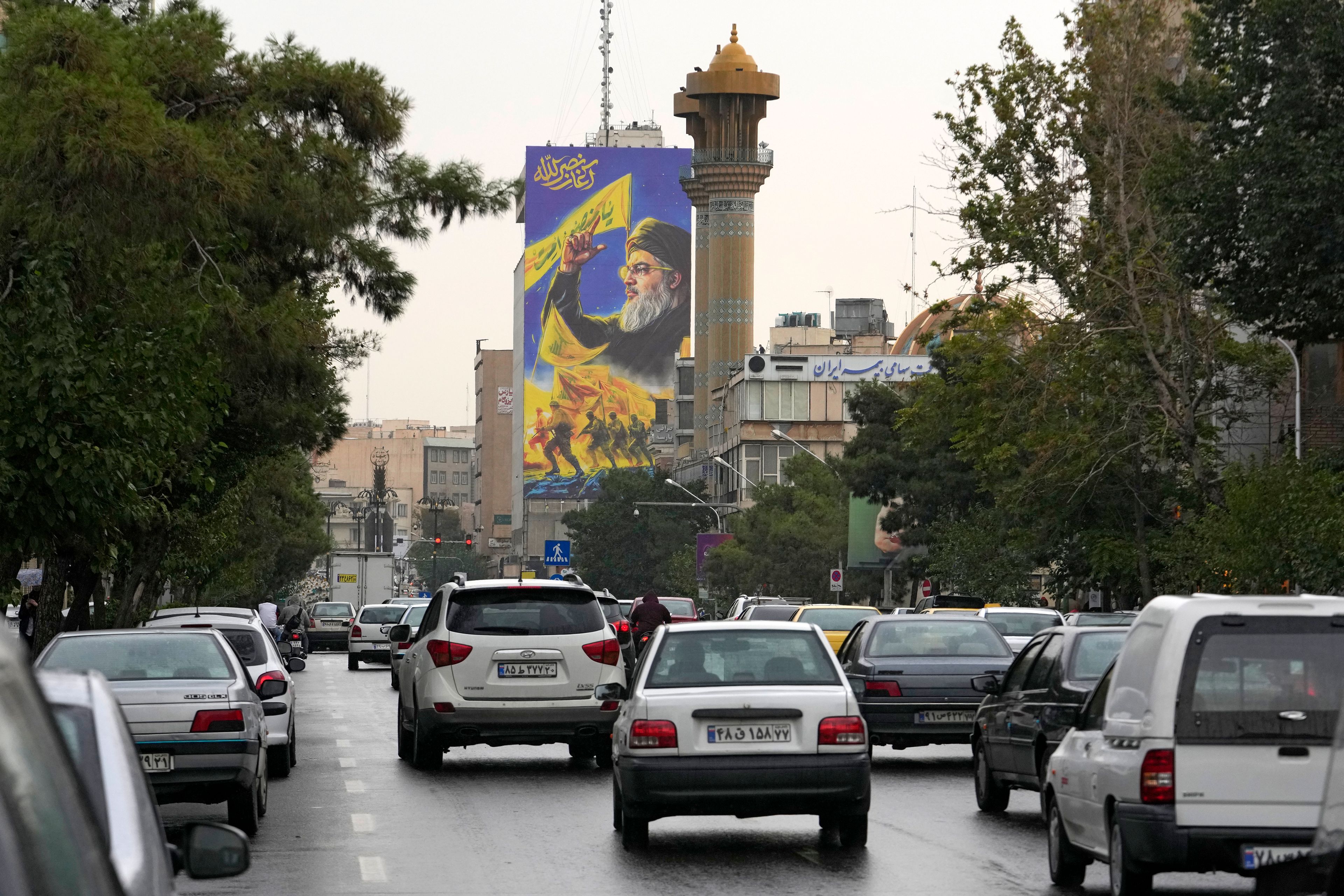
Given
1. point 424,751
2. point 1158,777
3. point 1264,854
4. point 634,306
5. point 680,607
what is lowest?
point 680,607

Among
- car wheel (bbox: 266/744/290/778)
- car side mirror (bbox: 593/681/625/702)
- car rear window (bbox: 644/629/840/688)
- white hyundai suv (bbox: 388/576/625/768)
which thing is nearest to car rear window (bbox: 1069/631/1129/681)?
car rear window (bbox: 644/629/840/688)

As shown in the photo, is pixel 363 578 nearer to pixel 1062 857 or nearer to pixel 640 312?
pixel 1062 857

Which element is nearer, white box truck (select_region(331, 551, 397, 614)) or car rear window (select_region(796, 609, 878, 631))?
car rear window (select_region(796, 609, 878, 631))

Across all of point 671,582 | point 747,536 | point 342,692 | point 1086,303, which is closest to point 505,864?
point 342,692

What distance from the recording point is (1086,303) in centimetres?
4253

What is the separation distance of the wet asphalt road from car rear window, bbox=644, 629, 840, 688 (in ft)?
3.53

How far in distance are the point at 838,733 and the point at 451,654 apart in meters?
6.80

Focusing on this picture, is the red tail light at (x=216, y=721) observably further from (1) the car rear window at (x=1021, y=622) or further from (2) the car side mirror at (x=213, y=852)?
(1) the car rear window at (x=1021, y=622)

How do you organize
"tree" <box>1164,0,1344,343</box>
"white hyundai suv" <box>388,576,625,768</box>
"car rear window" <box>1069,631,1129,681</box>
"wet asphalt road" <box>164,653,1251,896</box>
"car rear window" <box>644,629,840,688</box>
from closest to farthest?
"wet asphalt road" <box>164,653,1251,896</box> → "car rear window" <box>644,629,840,688</box> → "car rear window" <box>1069,631,1129,681</box> → "white hyundai suv" <box>388,576,625,768</box> → "tree" <box>1164,0,1344,343</box>

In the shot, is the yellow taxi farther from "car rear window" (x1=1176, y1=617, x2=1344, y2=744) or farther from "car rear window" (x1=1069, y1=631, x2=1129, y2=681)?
"car rear window" (x1=1176, y1=617, x2=1344, y2=744)

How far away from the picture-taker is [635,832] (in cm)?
1353

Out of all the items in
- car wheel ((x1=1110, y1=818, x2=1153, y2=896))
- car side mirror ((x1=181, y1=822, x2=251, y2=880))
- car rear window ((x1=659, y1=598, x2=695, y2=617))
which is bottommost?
car rear window ((x1=659, y1=598, x2=695, y2=617))

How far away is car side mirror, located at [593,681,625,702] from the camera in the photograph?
17.9 metres

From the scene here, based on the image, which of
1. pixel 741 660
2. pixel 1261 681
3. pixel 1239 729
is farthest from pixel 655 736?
pixel 1261 681
